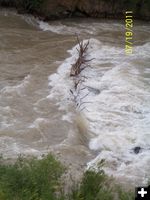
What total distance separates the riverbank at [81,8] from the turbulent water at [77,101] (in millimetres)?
1986

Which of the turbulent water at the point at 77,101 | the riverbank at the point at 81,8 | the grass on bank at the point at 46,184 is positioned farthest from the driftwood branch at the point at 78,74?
the riverbank at the point at 81,8

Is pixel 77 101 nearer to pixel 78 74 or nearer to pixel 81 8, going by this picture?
pixel 78 74

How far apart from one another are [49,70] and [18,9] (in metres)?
6.73

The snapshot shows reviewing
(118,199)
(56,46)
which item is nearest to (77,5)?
(56,46)

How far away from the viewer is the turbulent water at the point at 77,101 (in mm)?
8242

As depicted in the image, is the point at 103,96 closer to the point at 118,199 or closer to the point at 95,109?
the point at 95,109

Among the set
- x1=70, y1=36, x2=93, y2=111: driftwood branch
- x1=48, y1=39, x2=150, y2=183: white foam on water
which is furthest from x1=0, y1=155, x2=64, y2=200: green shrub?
x1=70, y1=36, x2=93, y2=111: driftwood branch

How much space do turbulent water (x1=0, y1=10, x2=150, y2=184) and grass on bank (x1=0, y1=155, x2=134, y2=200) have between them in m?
1.21

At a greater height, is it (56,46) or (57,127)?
(56,46)

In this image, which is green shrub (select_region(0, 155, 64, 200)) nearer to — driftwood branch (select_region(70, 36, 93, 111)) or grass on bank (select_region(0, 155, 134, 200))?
grass on bank (select_region(0, 155, 134, 200))

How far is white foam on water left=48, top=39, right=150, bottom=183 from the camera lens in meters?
8.00

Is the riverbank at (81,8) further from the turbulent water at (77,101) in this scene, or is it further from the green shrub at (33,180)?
the green shrub at (33,180)

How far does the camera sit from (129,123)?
943 centimetres

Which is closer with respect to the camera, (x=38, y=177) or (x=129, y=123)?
(x=38, y=177)
